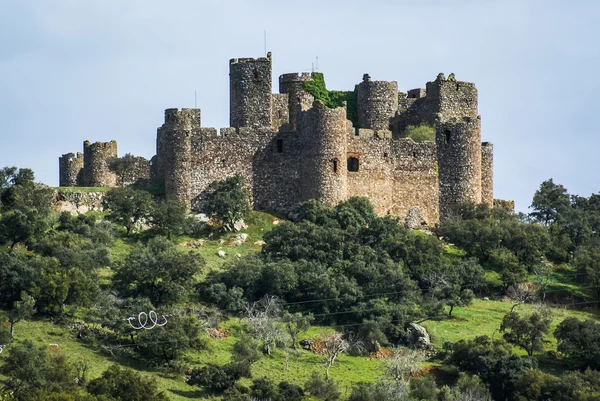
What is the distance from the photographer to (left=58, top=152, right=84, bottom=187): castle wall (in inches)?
3526

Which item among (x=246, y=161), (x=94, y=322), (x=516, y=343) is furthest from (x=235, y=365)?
(x=246, y=161)

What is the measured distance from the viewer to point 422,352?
247 ft

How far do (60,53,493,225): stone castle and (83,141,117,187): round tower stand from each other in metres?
0.05

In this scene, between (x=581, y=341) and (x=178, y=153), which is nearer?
(x=581, y=341)

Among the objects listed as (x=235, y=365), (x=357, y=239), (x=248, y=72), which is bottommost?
(x=235, y=365)

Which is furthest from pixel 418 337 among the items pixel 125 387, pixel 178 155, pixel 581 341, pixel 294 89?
pixel 294 89

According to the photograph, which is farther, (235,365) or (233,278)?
(233,278)

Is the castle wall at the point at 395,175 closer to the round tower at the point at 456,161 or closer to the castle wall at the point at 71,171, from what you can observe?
the round tower at the point at 456,161

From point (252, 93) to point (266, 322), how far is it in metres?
17.1

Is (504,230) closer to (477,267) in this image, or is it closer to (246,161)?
(477,267)

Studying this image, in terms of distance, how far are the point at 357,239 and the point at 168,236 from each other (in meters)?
9.01

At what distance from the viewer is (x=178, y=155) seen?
8594 centimetres

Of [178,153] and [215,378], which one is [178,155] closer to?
[178,153]

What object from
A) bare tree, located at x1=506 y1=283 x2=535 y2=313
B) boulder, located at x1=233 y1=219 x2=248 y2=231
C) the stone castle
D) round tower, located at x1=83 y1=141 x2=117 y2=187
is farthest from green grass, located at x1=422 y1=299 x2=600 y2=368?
round tower, located at x1=83 y1=141 x2=117 y2=187
